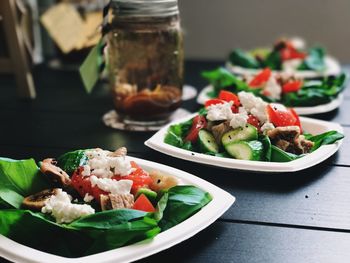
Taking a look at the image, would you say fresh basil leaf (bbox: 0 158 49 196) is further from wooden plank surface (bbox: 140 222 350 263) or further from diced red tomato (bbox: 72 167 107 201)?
wooden plank surface (bbox: 140 222 350 263)

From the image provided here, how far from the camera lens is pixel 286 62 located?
164cm

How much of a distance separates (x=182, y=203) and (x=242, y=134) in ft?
0.82

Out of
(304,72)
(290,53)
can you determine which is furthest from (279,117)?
(290,53)

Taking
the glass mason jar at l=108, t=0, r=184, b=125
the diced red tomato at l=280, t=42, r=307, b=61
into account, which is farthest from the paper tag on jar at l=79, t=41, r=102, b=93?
the diced red tomato at l=280, t=42, r=307, b=61

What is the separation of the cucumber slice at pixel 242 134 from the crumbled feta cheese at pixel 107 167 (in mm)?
210

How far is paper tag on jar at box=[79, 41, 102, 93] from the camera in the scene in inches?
45.1

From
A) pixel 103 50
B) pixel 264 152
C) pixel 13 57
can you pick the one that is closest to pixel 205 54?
pixel 13 57

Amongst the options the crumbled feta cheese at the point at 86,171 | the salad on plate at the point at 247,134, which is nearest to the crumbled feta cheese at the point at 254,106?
the salad on plate at the point at 247,134

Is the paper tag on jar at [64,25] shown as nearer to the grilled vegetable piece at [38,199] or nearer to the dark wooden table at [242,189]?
the dark wooden table at [242,189]

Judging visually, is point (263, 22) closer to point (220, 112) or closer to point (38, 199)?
point (220, 112)

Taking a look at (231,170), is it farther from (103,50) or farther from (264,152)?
(103,50)

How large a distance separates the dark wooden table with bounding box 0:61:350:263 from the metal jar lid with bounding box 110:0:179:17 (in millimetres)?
230

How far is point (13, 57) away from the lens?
1.44 m

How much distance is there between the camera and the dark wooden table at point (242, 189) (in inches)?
27.9
